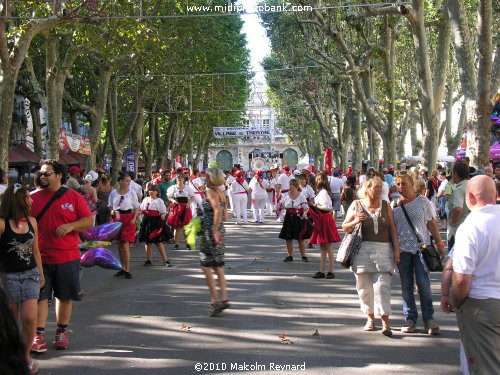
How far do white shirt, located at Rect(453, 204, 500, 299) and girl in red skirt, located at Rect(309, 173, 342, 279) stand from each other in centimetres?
604

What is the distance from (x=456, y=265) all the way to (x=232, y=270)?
7.67m

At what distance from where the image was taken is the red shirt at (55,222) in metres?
6.29

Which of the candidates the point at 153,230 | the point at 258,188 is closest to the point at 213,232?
the point at 153,230

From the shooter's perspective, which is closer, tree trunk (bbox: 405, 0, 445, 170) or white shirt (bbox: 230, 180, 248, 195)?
tree trunk (bbox: 405, 0, 445, 170)

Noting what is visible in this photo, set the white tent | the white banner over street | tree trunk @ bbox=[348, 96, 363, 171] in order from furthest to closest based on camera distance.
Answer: the white tent
the white banner over street
tree trunk @ bbox=[348, 96, 363, 171]

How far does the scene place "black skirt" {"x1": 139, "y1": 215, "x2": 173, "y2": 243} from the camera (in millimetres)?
12164

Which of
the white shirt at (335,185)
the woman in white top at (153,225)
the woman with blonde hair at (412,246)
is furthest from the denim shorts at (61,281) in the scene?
the white shirt at (335,185)

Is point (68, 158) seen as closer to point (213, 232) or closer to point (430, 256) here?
point (213, 232)

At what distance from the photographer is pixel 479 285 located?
13.4ft

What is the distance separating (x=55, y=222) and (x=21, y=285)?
861mm

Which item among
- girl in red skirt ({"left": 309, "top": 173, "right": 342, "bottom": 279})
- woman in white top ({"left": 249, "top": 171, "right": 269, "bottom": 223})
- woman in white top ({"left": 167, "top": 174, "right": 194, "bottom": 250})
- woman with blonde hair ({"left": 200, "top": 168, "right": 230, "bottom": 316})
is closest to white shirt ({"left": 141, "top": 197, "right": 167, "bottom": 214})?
woman in white top ({"left": 167, "top": 174, "right": 194, "bottom": 250})

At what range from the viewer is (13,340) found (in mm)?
1993

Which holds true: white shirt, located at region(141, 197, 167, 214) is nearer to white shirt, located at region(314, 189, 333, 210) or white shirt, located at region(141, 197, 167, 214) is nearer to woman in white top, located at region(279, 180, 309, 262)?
woman in white top, located at region(279, 180, 309, 262)

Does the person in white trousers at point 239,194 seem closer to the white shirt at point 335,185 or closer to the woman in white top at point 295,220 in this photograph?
the white shirt at point 335,185
